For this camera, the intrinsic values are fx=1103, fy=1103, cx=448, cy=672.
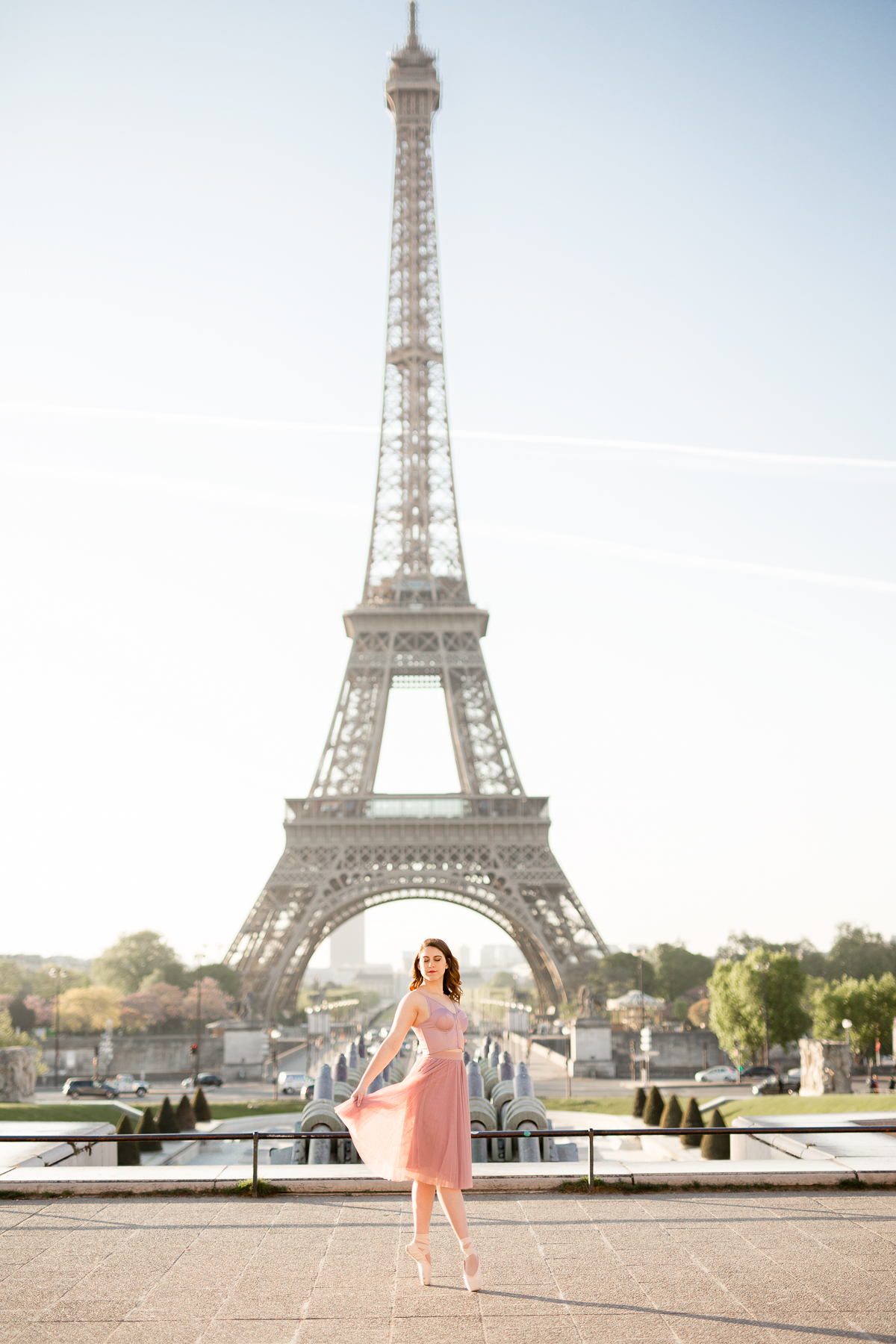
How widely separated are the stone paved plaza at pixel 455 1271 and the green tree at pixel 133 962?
76.9 metres

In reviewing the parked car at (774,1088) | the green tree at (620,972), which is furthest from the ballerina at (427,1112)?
the green tree at (620,972)

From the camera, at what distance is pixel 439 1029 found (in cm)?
729

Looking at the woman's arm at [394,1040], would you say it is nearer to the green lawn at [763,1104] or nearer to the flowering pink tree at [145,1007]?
the green lawn at [763,1104]

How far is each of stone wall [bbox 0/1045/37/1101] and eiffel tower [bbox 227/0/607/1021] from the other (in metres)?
16.9

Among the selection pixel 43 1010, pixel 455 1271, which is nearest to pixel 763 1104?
pixel 455 1271

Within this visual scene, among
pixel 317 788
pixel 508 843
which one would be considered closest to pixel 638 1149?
pixel 508 843

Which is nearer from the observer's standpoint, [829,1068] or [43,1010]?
[829,1068]

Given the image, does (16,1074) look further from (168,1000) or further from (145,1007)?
(168,1000)

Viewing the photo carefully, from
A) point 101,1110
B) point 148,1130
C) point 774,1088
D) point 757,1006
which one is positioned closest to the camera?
point 148,1130

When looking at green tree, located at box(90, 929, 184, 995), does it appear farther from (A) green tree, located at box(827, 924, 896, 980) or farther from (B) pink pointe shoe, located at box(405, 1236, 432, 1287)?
(B) pink pointe shoe, located at box(405, 1236, 432, 1287)

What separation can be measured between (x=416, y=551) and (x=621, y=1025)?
29727 mm

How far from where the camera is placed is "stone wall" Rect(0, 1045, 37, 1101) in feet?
116

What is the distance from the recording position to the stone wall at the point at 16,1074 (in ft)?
116

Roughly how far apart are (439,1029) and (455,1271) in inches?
68.9
